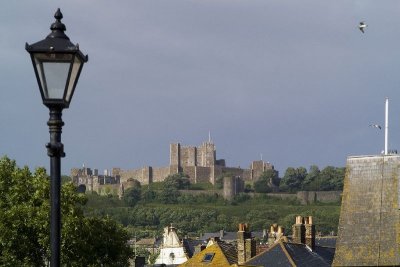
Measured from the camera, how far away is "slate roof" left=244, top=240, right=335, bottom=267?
56.8m

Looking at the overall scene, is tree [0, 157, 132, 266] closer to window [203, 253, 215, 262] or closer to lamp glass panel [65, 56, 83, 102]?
window [203, 253, 215, 262]

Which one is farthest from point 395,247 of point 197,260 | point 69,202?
point 197,260

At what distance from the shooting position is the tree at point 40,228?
55.0 meters

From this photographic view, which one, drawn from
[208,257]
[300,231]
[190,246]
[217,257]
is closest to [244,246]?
[300,231]

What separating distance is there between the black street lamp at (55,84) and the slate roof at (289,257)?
44.8 meters

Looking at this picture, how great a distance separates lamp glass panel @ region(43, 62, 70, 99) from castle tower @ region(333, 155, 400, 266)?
23.7 meters

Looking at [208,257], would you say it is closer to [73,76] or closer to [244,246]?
[244,246]

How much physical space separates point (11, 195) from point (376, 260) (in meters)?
28.6

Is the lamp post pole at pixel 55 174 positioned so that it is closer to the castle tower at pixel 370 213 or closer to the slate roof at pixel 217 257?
the castle tower at pixel 370 213

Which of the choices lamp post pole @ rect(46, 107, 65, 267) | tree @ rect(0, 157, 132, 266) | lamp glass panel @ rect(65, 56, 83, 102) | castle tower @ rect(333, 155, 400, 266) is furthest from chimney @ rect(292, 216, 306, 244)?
lamp glass panel @ rect(65, 56, 83, 102)

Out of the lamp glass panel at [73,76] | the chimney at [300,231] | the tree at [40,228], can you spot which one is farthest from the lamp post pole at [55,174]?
the chimney at [300,231]

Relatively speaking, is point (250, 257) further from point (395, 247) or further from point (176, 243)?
point (176, 243)

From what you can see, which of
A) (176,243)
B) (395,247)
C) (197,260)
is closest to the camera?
(395,247)

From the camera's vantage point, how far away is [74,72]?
1192cm
